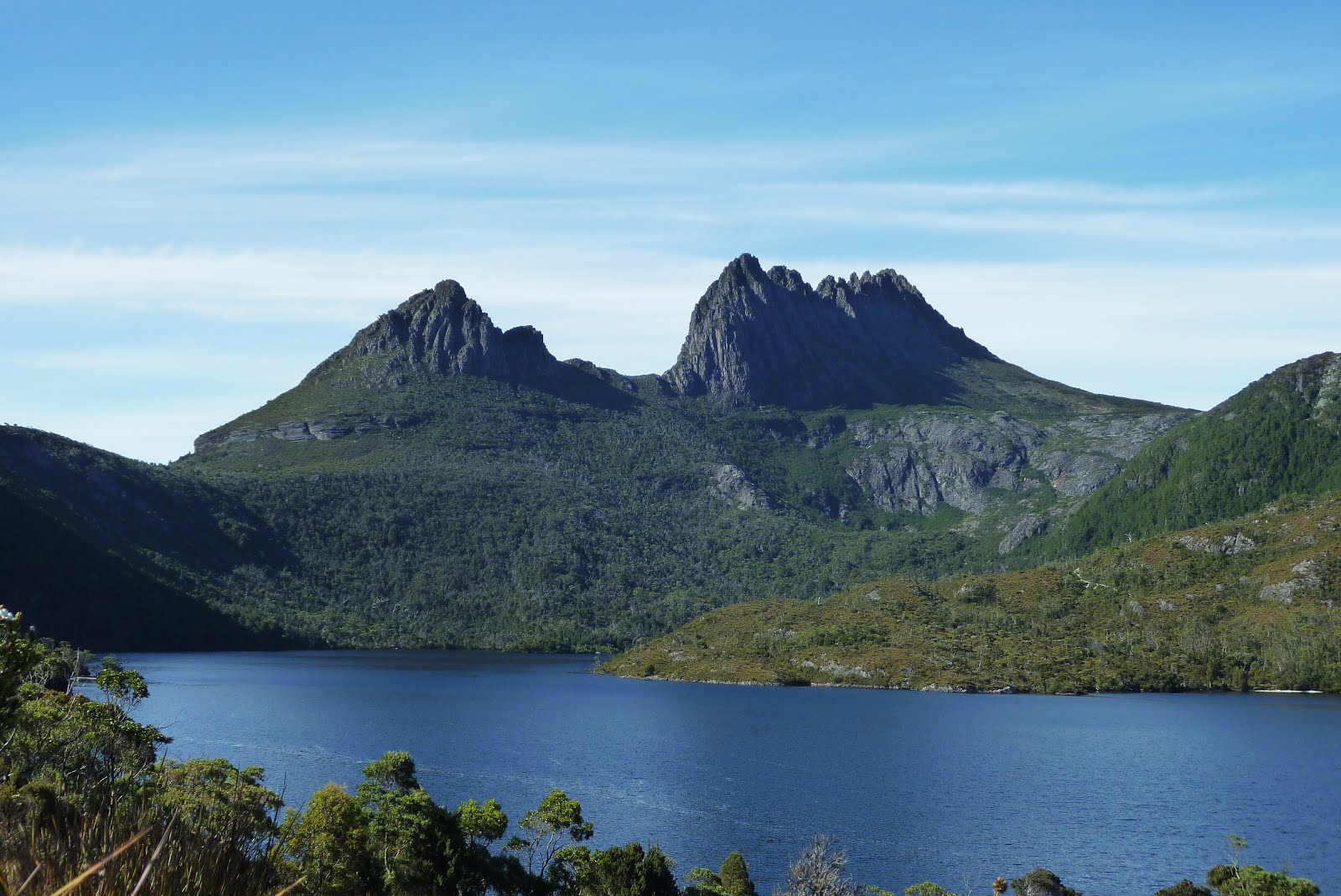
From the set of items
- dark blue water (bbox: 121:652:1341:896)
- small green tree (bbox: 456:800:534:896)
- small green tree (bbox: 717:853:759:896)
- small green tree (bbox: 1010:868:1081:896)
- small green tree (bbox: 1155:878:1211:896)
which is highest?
small green tree (bbox: 456:800:534:896)

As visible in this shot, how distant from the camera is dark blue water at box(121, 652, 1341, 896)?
2970 inches

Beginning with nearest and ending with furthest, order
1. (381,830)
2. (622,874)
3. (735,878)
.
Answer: (381,830) → (622,874) → (735,878)

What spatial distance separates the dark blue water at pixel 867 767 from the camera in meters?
75.4

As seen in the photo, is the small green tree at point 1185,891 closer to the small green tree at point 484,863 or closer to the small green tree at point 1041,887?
the small green tree at point 1041,887

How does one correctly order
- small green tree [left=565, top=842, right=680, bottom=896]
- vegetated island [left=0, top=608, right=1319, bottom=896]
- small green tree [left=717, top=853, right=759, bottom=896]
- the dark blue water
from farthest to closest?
the dark blue water → small green tree [left=717, top=853, right=759, bottom=896] → small green tree [left=565, top=842, right=680, bottom=896] → vegetated island [left=0, top=608, right=1319, bottom=896]

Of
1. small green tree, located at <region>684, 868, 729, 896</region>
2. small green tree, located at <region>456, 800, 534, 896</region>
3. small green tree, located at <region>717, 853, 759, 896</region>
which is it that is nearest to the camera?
small green tree, located at <region>456, 800, 534, 896</region>

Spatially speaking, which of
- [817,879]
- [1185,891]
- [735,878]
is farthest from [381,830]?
[1185,891]

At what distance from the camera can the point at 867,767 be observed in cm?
11075

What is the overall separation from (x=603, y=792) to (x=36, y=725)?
2033 inches

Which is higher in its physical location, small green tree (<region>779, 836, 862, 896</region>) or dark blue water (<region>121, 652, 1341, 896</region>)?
small green tree (<region>779, 836, 862, 896</region>)

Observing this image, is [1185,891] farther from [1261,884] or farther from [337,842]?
[337,842]

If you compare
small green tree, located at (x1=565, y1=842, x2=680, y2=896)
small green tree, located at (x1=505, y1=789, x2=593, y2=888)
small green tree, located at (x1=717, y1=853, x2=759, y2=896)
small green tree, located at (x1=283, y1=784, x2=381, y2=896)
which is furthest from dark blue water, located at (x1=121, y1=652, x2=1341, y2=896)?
small green tree, located at (x1=283, y1=784, x2=381, y2=896)

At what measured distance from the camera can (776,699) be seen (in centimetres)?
18862

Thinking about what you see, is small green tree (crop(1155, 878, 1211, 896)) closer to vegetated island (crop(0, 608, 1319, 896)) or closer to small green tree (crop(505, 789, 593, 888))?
vegetated island (crop(0, 608, 1319, 896))
